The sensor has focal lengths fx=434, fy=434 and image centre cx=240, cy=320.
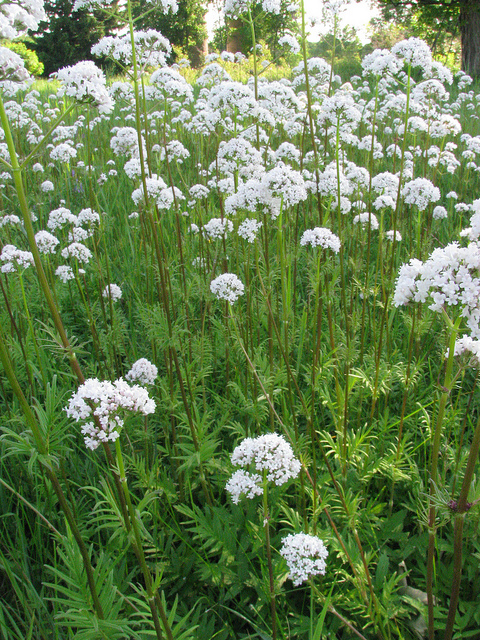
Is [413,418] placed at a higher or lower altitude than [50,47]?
lower

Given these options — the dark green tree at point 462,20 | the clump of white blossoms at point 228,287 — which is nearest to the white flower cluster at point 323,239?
the clump of white blossoms at point 228,287

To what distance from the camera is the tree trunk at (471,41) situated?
57.8 ft

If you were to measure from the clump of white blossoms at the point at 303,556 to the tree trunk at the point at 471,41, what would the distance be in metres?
21.2

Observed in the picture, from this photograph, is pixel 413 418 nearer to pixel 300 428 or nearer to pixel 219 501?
pixel 300 428

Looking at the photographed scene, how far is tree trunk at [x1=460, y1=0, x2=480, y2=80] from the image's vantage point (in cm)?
1762

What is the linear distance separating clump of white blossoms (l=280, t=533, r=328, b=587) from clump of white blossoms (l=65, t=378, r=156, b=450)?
858 millimetres

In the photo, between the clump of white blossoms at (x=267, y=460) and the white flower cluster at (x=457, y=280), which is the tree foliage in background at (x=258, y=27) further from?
the clump of white blossoms at (x=267, y=460)

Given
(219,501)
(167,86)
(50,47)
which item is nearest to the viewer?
(219,501)

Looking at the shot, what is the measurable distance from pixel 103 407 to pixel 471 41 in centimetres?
2287

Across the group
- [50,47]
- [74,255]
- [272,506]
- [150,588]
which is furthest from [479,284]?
[50,47]

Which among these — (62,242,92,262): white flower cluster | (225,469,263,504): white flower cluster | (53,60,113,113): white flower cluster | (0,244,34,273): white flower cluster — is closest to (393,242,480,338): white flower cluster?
(225,469,263,504): white flower cluster

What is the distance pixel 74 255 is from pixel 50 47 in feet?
161

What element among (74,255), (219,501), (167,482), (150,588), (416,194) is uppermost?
(416,194)

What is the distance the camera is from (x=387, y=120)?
1005cm
